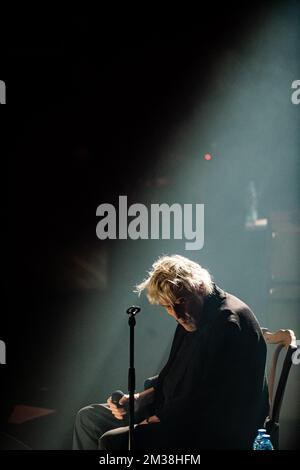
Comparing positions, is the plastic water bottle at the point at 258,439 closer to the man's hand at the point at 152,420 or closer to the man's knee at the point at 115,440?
the man's hand at the point at 152,420

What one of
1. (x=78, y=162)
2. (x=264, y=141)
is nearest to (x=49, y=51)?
(x=78, y=162)

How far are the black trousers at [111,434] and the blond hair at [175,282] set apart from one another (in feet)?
2.08

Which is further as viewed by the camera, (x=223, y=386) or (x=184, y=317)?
(x=184, y=317)

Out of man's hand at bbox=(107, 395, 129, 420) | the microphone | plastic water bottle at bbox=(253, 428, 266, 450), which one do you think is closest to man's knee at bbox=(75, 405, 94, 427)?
man's hand at bbox=(107, 395, 129, 420)

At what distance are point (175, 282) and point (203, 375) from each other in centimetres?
47

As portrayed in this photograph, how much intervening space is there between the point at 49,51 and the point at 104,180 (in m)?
0.90

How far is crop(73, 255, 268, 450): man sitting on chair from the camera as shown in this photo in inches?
118

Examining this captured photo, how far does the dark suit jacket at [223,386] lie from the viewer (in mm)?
2998

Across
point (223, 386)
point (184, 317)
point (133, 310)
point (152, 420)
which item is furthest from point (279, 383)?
point (133, 310)

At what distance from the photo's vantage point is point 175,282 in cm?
312

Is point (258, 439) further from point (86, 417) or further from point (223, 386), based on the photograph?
point (86, 417)

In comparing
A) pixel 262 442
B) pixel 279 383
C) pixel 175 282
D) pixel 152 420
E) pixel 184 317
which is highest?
pixel 175 282

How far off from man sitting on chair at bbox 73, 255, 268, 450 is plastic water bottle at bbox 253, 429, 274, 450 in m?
0.05

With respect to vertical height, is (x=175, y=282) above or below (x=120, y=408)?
above
